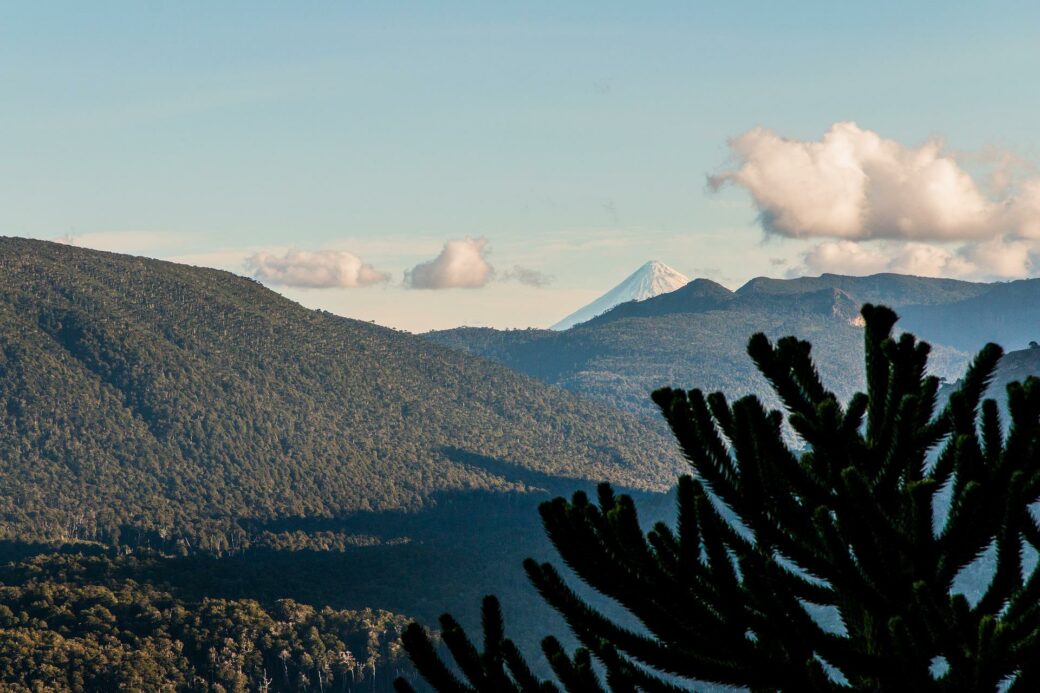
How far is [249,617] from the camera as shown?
566 feet

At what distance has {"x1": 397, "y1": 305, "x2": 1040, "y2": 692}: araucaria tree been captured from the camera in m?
8.32

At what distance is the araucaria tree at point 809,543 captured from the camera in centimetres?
832

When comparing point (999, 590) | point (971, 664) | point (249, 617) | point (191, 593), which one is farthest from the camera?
point (191, 593)

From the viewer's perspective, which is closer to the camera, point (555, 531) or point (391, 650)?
point (555, 531)

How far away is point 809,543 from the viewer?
885 centimetres

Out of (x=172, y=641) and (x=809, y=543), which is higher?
(x=809, y=543)

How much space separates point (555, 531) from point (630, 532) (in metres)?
0.58

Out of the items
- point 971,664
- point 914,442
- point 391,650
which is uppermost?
point 914,442

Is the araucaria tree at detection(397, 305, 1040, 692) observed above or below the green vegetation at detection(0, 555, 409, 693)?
above

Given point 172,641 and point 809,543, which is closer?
point 809,543

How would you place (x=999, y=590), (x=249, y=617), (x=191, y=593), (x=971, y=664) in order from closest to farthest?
(x=971, y=664) → (x=999, y=590) → (x=249, y=617) → (x=191, y=593)

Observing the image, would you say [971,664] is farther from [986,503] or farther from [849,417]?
[849,417]

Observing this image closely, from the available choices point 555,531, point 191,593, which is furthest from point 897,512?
point 191,593

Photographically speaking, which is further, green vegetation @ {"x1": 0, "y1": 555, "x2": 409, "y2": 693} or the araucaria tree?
green vegetation @ {"x1": 0, "y1": 555, "x2": 409, "y2": 693}
